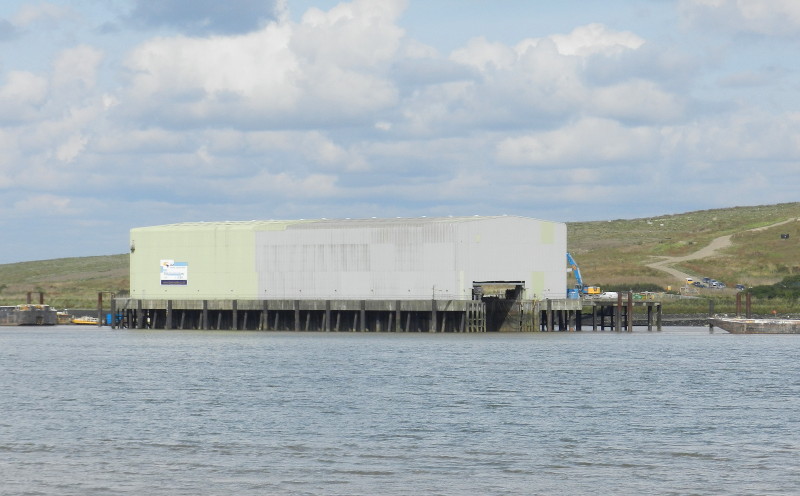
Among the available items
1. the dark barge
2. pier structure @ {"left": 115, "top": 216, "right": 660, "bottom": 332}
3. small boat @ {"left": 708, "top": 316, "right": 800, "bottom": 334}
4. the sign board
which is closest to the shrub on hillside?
small boat @ {"left": 708, "top": 316, "right": 800, "bottom": 334}

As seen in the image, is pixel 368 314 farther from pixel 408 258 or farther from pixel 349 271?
pixel 408 258

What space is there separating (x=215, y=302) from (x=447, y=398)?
71.3 metres

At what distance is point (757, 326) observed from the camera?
13550 cm

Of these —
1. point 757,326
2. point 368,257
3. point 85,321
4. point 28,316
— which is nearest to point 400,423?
point 368,257

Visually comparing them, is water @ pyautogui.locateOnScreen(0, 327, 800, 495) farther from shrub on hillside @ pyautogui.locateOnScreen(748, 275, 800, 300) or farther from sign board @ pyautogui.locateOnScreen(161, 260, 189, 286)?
shrub on hillside @ pyautogui.locateOnScreen(748, 275, 800, 300)

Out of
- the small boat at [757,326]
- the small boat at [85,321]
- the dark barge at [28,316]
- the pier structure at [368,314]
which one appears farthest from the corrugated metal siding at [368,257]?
the dark barge at [28,316]

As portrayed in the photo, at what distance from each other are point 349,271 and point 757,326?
146 feet

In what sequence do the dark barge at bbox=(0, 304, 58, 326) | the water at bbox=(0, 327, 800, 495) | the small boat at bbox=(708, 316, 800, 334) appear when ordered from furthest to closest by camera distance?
the dark barge at bbox=(0, 304, 58, 326) → the small boat at bbox=(708, 316, 800, 334) → the water at bbox=(0, 327, 800, 495)

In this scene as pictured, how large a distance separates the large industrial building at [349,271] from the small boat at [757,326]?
71.8ft

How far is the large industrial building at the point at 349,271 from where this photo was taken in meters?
118

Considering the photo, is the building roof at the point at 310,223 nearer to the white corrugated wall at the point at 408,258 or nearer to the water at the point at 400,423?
the white corrugated wall at the point at 408,258

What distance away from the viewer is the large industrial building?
118250mm

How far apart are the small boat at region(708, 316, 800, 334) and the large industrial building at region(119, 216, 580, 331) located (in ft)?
71.8

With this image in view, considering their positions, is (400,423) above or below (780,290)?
below
